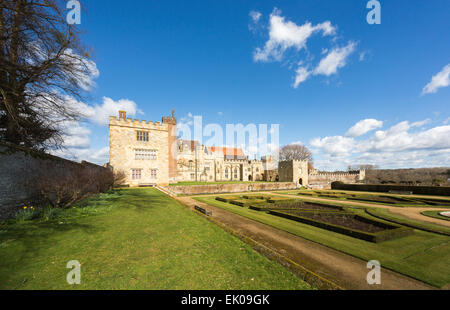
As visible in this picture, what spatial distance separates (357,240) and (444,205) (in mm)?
15649

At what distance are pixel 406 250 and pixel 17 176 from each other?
14.7 meters

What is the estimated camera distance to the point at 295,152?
51969 millimetres

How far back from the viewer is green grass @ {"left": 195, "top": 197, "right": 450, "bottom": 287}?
4.27 meters

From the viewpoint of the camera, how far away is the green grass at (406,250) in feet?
14.0


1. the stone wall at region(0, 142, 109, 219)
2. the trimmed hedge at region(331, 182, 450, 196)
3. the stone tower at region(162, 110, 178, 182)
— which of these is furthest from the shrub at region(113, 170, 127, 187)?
the trimmed hedge at region(331, 182, 450, 196)

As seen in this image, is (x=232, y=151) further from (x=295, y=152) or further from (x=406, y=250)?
(x=406, y=250)

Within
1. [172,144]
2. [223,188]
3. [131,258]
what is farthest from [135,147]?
[131,258]

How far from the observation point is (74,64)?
736 centimetres

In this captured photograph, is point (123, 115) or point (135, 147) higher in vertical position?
point (123, 115)

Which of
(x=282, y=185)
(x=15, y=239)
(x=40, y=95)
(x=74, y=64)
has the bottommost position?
(x=282, y=185)

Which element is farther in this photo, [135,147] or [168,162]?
[168,162]

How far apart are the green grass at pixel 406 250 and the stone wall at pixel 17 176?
35.6 feet
